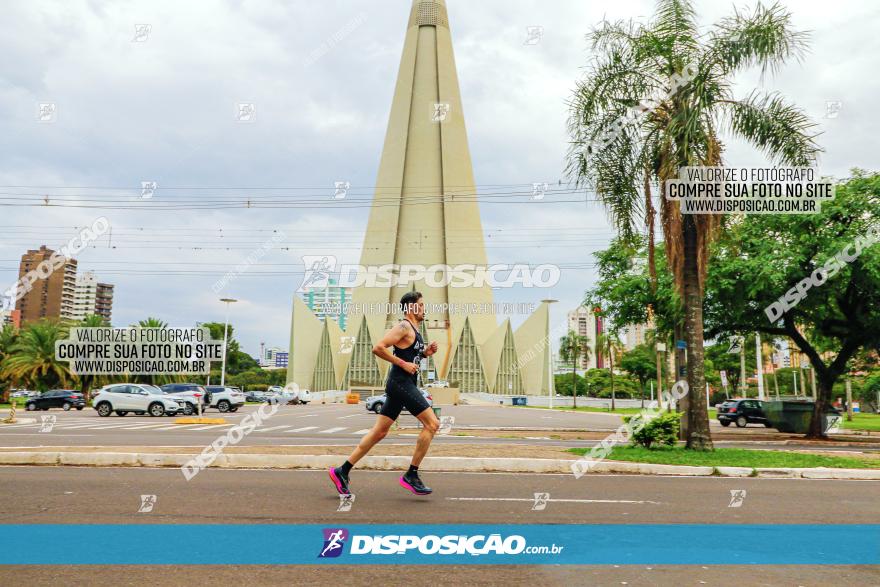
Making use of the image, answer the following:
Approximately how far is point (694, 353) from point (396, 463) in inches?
259

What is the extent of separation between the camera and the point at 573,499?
260 inches

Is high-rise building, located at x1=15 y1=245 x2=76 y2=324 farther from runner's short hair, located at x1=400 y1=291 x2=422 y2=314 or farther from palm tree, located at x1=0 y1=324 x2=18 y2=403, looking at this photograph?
runner's short hair, located at x1=400 y1=291 x2=422 y2=314

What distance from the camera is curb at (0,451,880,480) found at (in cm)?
870

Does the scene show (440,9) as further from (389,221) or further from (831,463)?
(831,463)

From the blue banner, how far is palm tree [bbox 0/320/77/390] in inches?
1813

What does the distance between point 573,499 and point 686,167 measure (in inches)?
308

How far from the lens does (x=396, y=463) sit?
8.70 meters

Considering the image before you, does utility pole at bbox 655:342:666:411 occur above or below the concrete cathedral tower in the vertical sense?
below

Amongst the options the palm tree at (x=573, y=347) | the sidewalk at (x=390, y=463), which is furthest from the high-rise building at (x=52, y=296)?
the sidewalk at (x=390, y=463)

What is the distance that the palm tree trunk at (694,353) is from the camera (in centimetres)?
1206

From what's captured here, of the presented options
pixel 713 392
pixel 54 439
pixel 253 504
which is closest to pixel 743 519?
pixel 253 504

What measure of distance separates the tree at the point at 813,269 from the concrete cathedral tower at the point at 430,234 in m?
62.0

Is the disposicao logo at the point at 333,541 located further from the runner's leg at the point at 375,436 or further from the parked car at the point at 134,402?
the parked car at the point at 134,402

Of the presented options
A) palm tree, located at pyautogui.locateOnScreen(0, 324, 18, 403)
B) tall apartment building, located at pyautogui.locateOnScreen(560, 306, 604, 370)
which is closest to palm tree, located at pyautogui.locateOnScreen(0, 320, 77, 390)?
palm tree, located at pyautogui.locateOnScreen(0, 324, 18, 403)
